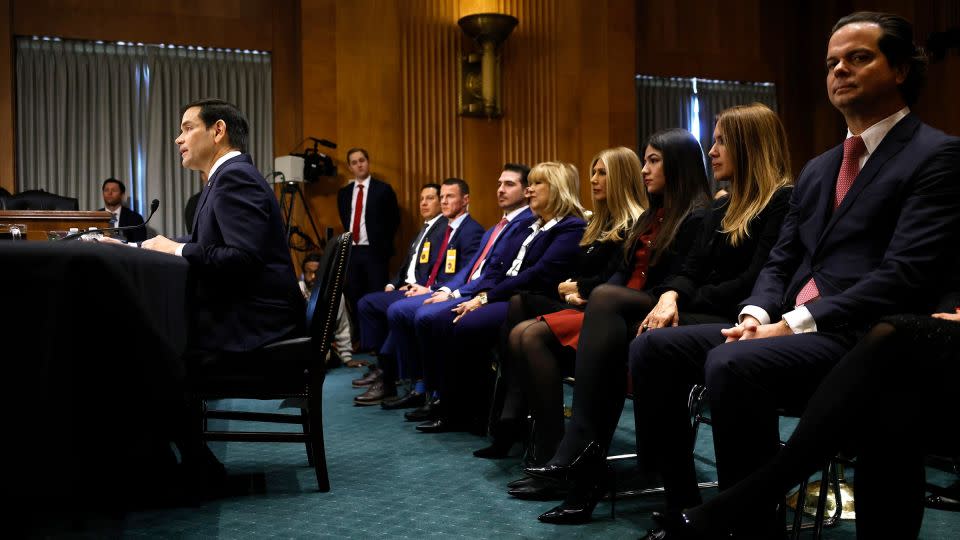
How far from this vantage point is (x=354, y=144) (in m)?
7.71

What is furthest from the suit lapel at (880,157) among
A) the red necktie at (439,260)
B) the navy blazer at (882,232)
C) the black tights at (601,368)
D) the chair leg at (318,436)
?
the red necktie at (439,260)

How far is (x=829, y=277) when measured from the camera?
73.4 inches

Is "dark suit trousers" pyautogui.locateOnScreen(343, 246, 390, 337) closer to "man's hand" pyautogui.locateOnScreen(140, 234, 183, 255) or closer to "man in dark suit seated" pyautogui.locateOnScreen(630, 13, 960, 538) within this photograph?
"man's hand" pyautogui.locateOnScreen(140, 234, 183, 255)

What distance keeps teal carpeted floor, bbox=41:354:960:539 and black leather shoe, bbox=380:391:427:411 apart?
0.77m

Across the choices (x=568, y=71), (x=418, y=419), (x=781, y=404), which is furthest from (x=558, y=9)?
(x=781, y=404)

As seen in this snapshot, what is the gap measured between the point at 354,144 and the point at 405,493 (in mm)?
5470

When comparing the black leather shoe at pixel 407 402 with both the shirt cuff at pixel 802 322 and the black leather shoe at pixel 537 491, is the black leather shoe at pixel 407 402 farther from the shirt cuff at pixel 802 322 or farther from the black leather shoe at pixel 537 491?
the shirt cuff at pixel 802 322

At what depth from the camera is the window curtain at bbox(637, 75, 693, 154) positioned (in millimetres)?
8945

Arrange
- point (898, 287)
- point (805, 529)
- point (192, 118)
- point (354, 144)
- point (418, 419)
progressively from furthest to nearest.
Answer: point (354, 144), point (418, 419), point (192, 118), point (805, 529), point (898, 287)

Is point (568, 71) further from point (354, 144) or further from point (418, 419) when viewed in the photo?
point (418, 419)

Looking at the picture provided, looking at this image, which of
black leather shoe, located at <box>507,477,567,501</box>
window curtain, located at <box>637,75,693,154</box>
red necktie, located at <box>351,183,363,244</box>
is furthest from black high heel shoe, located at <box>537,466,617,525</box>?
window curtain, located at <box>637,75,693,154</box>

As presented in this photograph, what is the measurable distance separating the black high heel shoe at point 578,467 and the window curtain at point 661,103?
22.9 ft

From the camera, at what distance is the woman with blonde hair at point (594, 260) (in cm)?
305

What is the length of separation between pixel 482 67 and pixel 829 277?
21.1 feet
